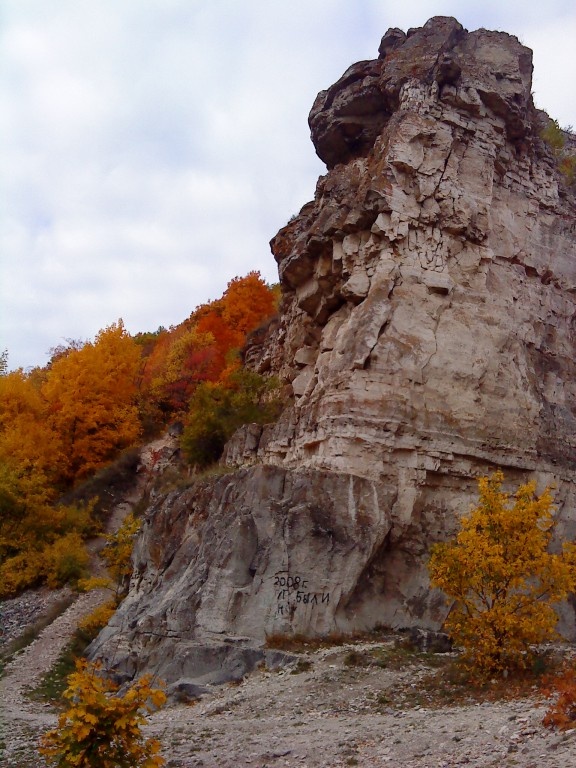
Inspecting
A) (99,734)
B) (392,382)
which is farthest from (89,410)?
(99,734)

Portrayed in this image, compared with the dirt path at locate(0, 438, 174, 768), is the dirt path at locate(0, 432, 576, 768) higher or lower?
higher

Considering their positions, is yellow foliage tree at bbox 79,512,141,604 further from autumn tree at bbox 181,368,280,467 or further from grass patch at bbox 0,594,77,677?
autumn tree at bbox 181,368,280,467

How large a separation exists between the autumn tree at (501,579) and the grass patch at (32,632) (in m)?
12.9

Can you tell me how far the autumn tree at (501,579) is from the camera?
12305 millimetres

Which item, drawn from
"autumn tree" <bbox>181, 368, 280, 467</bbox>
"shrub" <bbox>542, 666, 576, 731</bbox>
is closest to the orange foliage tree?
"autumn tree" <bbox>181, 368, 280, 467</bbox>

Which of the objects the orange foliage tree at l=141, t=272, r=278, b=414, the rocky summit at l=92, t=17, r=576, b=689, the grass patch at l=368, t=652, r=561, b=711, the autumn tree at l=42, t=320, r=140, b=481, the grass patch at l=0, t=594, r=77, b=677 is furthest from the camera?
the orange foliage tree at l=141, t=272, r=278, b=414

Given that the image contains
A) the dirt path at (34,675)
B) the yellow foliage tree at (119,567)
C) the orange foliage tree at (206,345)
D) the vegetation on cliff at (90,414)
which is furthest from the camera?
the orange foliage tree at (206,345)

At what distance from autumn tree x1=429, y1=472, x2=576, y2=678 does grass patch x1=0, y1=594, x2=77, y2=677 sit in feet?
42.4

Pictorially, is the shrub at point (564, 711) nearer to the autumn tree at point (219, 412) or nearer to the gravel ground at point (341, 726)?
the gravel ground at point (341, 726)

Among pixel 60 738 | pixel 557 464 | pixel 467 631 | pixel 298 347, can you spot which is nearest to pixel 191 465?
pixel 298 347

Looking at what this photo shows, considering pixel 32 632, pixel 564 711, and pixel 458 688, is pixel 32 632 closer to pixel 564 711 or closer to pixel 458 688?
pixel 458 688

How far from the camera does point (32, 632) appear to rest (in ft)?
76.3

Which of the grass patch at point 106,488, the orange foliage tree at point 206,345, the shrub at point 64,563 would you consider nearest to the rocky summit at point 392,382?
the shrub at point 64,563

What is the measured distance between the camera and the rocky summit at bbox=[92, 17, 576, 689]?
16.2 meters
